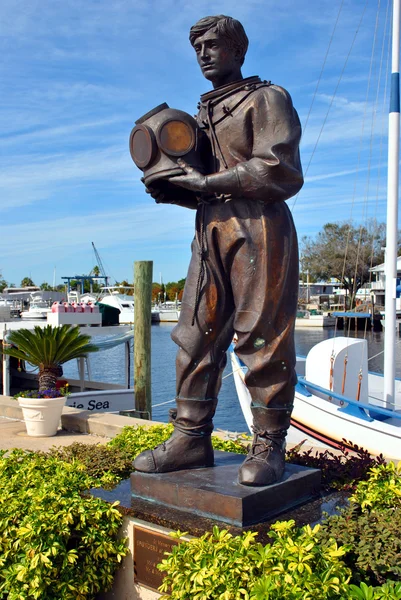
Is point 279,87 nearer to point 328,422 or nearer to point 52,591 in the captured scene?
point 52,591

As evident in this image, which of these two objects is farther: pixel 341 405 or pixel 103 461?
pixel 341 405

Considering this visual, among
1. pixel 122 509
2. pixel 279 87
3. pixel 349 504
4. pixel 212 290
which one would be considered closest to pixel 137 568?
pixel 122 509

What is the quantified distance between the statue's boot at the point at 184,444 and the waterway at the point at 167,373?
6.50 metres

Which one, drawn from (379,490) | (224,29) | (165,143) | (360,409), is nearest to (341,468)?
(379,490)

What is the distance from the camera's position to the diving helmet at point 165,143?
334 cm

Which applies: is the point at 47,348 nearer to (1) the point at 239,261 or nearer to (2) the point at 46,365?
(2) the point at 46,365

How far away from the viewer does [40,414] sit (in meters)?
8.20

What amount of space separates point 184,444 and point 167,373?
69.3ft

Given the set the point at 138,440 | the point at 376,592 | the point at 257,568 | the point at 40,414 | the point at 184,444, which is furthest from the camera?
the point at 40,414

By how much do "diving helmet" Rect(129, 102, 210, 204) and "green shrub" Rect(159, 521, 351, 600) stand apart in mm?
1837

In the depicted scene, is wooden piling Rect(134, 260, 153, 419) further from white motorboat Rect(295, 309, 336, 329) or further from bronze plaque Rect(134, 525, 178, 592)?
white motorboat Rect(295, 309, 336, 329)

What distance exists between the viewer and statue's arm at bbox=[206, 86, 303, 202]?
3139mm

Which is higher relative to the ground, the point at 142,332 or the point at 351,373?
the point at 142,332

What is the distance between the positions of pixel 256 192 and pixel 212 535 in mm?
1665
